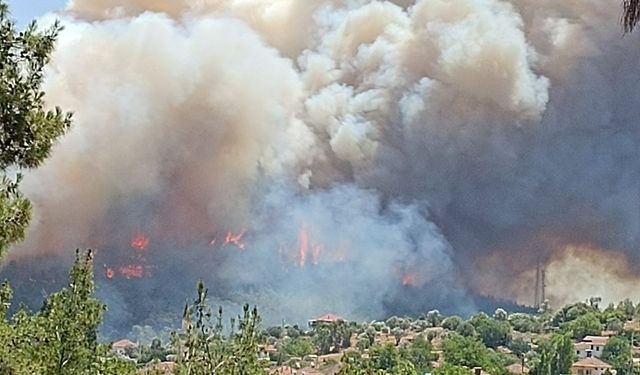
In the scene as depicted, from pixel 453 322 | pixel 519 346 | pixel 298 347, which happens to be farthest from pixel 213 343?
pixel 453 322

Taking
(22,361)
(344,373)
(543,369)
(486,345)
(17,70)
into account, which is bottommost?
(22,361)

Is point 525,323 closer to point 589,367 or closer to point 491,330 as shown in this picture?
point 491,330

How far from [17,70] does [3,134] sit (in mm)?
280

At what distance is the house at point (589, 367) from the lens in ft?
125

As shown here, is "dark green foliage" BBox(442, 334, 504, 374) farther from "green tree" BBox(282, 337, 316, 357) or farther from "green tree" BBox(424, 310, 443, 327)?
"green tree" BBox(282, 337, 316, 357)

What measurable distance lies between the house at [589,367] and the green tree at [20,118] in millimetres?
36281

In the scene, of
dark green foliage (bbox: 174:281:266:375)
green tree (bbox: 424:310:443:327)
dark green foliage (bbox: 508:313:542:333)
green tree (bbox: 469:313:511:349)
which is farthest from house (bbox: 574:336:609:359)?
dark green foliage (bbox: 174:281:266:375)

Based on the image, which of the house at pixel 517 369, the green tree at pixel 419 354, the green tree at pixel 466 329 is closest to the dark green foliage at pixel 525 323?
the green tree at pixel 466 329

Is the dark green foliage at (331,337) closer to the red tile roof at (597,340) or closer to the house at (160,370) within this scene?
the red tile roof at (597,340)

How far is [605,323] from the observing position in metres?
47.0

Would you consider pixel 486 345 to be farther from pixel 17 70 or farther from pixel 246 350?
pixel 17 70

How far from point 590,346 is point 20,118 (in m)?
41.2

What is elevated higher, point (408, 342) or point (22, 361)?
point (408, 342)

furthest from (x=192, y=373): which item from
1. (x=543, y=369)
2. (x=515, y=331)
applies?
(x=515, y=331)
